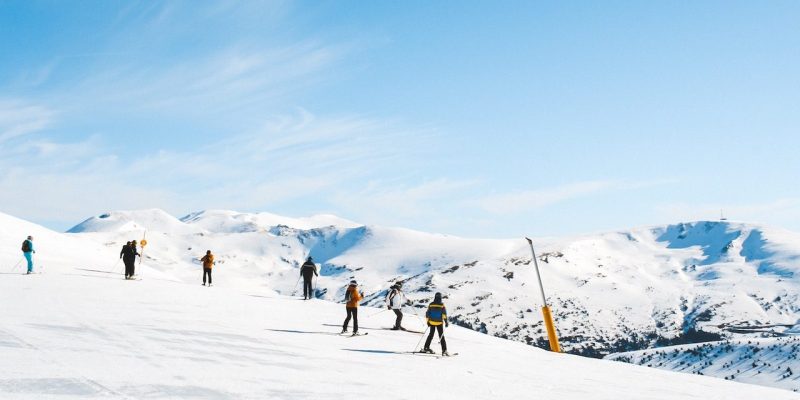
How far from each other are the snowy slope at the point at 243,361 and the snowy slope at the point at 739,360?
502 ft

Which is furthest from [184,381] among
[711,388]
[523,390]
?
[711,388]

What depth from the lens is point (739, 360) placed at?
172 metres

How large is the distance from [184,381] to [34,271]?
91.8ft

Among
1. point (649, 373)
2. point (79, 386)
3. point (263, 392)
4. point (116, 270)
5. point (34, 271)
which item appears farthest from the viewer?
point (116, 270)

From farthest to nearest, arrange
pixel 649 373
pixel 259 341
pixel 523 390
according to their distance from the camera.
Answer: pixel 649 373 → pixel 259 341 → pixel 523 390

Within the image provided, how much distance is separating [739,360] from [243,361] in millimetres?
A: 188139

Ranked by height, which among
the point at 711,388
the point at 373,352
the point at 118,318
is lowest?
the point at 711,388

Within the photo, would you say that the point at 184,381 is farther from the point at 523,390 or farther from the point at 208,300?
the point at 208,300

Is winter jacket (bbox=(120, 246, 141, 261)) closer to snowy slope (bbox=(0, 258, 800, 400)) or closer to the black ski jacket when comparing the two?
the black ski jacket

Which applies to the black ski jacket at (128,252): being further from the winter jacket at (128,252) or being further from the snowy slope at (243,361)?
the snowy slope at (243,361)

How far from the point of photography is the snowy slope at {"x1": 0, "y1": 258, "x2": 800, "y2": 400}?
12.5 meters

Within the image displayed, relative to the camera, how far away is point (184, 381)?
12789 millimetres

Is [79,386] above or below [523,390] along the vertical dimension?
above

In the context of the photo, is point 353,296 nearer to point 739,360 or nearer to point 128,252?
point 128,252
